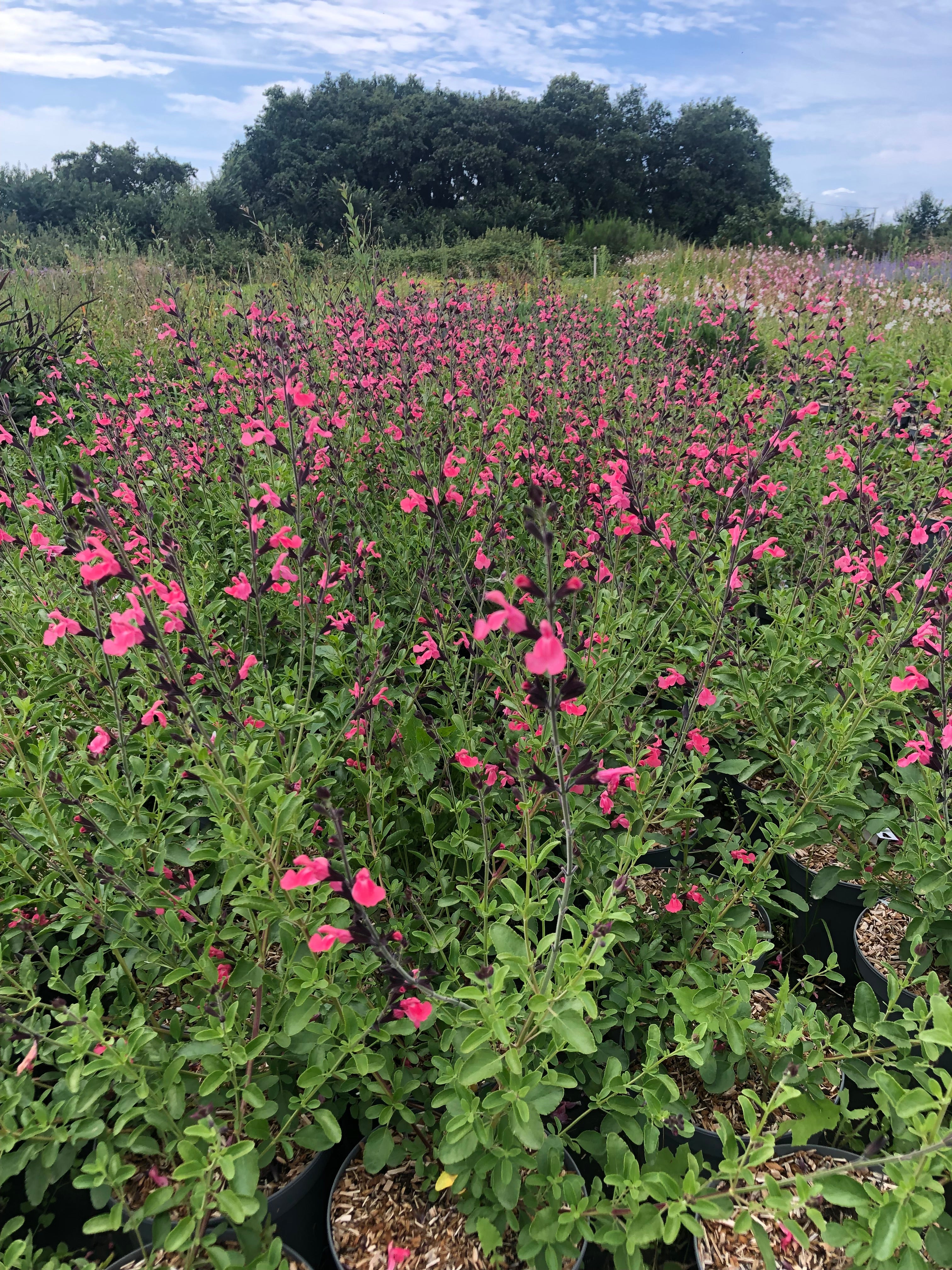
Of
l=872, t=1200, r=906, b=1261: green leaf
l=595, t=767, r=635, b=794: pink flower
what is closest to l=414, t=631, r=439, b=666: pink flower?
l=595, t=767, r=635, b=794: pink flower

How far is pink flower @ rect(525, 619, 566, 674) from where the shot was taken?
0.99 meters

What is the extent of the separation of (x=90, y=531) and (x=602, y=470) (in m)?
2.96

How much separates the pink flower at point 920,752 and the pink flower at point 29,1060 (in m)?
2.24

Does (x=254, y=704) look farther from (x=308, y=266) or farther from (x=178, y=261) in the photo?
(x=178, y=261)

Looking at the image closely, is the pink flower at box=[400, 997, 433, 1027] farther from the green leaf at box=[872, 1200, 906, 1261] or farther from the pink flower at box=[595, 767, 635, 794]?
the green leaf at box=[872, 1200, 906, 1261]

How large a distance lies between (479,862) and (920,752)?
1.33 metres

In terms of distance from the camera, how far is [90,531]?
1.76 m

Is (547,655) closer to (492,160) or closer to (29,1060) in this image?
(29,1060)

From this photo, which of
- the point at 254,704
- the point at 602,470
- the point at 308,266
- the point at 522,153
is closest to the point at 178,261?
the point at 308,266

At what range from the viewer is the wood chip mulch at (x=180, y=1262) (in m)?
1.47

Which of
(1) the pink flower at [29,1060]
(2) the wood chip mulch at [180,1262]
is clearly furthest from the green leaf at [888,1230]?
(1) the pink flower at [29,1060]

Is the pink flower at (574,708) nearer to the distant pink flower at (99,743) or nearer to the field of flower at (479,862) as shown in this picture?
the field of flower at (479,862)

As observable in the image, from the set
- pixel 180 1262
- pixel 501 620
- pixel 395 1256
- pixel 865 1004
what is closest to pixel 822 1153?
pixel 865 1004

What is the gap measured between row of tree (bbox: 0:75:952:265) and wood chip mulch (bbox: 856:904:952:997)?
128 ft
